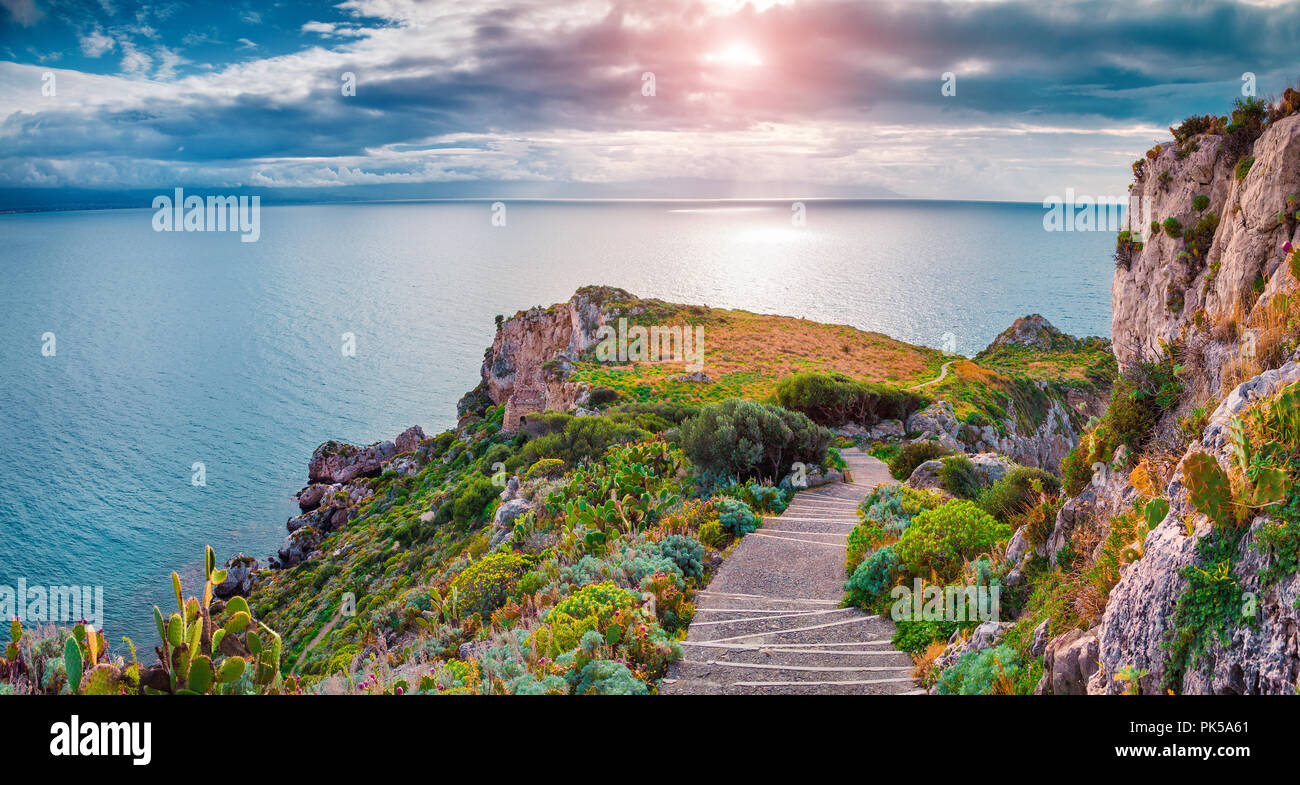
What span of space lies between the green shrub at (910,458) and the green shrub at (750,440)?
253cm

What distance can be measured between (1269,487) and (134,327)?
151m

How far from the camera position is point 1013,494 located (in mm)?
13695

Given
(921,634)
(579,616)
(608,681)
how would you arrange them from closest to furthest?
(608,681), (921,634), (579,616)

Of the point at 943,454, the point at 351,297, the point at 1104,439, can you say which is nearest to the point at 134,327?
the point at 351,297

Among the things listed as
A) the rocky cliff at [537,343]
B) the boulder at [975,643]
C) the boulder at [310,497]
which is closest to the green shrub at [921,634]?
the boulder at [975,643]

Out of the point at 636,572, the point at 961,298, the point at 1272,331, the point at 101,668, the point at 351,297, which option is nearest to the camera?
the point at 1272,331

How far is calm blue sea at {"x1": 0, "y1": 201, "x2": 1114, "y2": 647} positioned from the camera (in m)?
56.4

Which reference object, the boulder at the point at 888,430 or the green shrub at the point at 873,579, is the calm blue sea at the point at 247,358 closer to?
the boulder at the point at 888,430

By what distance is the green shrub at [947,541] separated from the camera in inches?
458

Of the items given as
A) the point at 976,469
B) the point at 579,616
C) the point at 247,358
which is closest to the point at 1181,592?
the point at 579,616

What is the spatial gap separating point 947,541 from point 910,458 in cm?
1012

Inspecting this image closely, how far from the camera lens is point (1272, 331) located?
22.6 feet

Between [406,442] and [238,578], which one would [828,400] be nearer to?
[238,578]
